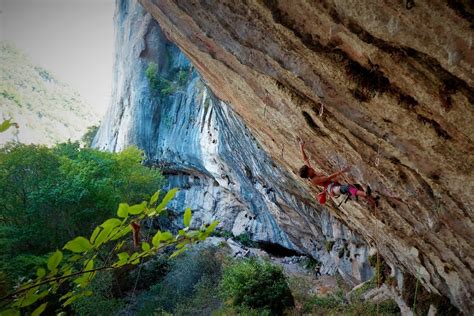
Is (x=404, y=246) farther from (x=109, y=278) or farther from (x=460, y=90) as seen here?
(x=109, y=278)

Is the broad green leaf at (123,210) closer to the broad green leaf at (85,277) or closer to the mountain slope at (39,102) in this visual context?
the broad green leaf at (85,277)

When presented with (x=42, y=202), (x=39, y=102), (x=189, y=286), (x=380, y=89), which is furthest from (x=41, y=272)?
(x=39, y=102)

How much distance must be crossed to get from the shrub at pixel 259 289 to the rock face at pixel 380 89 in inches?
231

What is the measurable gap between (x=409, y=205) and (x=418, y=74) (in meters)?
2.31

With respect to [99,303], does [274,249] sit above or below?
below

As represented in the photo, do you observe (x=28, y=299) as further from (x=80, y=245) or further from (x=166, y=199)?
(x=166, y=199)

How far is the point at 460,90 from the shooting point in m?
2.86

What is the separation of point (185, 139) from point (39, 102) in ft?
180

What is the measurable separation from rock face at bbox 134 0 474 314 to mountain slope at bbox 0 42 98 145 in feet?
188

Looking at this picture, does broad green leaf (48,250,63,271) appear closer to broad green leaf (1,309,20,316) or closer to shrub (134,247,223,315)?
broad green leaf (1,309,20,316)

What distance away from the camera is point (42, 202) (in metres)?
15.0

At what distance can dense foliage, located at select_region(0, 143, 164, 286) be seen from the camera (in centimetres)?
1444

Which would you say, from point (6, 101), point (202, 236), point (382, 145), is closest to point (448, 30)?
point (382, 145)

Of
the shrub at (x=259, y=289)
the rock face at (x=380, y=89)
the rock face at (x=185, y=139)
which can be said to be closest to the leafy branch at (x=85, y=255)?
the rock face at (x=380, y=89)
